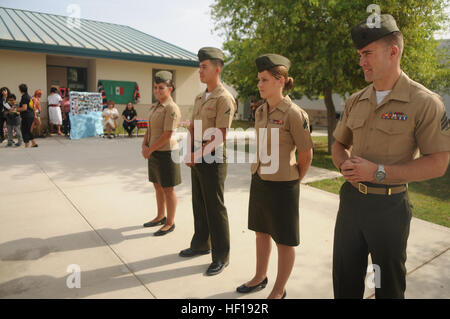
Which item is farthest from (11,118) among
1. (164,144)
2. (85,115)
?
(164,144)

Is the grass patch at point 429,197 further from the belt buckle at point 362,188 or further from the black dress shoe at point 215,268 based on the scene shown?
the belt buckle at point 362,188

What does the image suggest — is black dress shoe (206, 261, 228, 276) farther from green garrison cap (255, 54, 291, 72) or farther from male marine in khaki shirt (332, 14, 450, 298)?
green garrison cap (255, 54, 291, 72)

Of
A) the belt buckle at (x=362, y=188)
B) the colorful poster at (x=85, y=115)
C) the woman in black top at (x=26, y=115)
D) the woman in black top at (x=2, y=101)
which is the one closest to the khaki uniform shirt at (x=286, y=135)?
the belt buckle at (x=362, y=188)

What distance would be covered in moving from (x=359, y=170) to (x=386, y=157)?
0.71ft

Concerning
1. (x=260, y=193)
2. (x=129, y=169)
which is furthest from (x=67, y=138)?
(x=260, y=193)

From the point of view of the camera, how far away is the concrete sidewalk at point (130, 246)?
10.2 ft

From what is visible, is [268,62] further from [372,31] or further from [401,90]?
[401,90]

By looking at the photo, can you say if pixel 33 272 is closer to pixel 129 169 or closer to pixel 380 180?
pixel 380 180

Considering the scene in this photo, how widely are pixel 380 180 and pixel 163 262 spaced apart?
95.5 inches

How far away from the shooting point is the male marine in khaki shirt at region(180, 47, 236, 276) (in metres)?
3.30

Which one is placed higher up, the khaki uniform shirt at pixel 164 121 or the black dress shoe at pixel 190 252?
the khaki uniform shirt at pixel 164 121

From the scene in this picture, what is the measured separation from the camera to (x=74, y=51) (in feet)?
45.7

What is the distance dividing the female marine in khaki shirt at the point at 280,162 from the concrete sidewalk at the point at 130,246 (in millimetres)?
609

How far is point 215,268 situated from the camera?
132 inches
